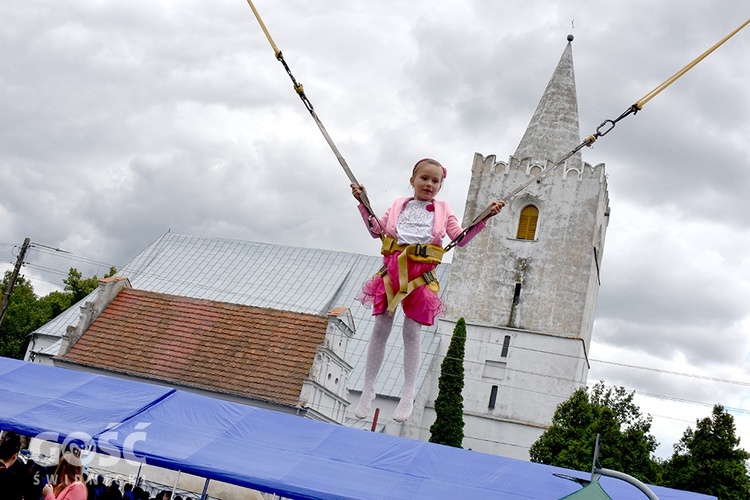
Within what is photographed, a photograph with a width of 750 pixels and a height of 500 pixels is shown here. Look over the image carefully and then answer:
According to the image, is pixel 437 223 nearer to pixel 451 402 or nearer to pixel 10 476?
pixel 10 476

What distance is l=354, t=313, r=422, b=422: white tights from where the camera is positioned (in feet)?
29.0

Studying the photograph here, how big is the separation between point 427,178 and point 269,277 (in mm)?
37538

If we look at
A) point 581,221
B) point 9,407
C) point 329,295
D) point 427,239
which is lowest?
point 9,407

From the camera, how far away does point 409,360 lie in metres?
8.95

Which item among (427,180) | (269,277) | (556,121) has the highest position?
(556,121)

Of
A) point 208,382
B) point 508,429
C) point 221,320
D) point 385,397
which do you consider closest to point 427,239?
point 208,382

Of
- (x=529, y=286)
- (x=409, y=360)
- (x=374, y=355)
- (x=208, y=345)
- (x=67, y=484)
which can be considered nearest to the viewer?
(x=67, y=484)

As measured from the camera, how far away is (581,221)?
138 feet

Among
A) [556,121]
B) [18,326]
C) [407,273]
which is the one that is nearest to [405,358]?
[407,273]

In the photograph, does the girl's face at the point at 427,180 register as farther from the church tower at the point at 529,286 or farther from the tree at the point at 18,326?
the tree at the point at 18,326

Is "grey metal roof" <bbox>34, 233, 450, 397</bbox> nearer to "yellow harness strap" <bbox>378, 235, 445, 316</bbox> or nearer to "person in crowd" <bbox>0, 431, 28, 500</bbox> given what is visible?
"yellow harness strap" <bbox>378, 235, 445, 316</bbox>

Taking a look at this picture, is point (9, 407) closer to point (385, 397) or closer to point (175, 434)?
point (175, 434)

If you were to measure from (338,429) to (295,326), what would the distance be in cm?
1877

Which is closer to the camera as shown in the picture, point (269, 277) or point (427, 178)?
point (427, 178)
